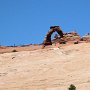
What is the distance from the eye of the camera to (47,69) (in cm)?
6234

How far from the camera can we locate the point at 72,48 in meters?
71.9

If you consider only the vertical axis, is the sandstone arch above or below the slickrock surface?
above

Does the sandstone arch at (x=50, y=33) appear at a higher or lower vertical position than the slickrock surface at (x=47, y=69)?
higher

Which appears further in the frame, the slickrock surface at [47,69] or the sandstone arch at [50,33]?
the sandstone arch at [50,33]

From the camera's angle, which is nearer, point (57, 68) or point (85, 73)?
point (85, 73)

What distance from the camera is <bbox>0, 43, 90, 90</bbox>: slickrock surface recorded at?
185ft

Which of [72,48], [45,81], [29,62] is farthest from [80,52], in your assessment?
[45,81]

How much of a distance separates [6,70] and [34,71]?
4.73 m

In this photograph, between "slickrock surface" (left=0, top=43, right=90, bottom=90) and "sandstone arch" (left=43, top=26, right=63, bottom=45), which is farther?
"sandstone arch" (left=43, top=26, right=63, bottom=45)

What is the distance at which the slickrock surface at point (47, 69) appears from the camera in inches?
2217

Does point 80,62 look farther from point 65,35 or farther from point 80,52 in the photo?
point 65,35

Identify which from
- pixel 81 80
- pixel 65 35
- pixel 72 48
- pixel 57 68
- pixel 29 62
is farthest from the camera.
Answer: pixel 65 35

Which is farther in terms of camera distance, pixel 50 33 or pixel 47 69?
pixel 50 33

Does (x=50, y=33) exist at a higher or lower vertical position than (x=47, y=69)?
higher
